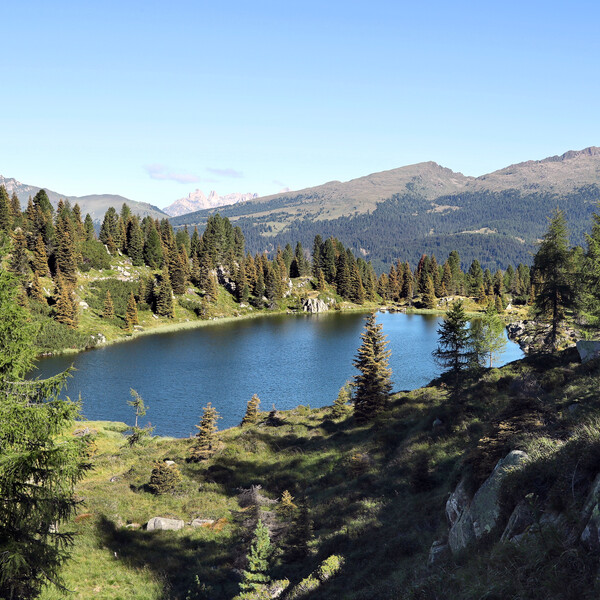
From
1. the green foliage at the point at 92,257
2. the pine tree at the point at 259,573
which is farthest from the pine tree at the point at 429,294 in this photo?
the pine tree at the point at 259,573

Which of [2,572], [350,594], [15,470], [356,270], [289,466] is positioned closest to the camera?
[2,572]

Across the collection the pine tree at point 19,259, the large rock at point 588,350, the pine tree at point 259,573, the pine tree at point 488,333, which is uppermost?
the pine tree at point 19,259

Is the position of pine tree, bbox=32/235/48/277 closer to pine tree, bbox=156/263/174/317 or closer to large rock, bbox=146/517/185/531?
pine tree, bbox=156/263/174/317

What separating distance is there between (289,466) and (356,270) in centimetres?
13924

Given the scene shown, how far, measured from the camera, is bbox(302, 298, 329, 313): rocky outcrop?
156375 millimetres

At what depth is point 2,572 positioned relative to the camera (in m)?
12.0

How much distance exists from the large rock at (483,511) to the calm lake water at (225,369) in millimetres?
41287

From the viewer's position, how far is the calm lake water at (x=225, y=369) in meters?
58.4

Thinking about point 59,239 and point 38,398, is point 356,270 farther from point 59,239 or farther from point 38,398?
point 38,398

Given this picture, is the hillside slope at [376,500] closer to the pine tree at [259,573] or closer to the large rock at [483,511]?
the large rock at [483,511]

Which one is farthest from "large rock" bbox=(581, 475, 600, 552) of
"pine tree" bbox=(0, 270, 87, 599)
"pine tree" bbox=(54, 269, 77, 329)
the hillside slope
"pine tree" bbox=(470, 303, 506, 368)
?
Answer: "pine tree" bbox=(54, 269, 77, 329)

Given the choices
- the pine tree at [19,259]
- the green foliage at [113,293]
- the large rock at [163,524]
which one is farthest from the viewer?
the green foliage at [113,293]

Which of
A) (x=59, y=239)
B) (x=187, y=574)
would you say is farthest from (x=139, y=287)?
(x=187, y=574)

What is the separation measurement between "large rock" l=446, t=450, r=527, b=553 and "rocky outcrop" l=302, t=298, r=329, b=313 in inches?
5623
